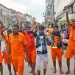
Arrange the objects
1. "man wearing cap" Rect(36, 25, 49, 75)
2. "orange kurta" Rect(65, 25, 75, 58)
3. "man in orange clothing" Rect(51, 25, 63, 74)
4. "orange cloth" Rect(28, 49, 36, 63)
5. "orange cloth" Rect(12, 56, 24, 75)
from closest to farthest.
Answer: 1. "orange cloth" Rect(12, 56, 24, 75)
2. "man wearing cap" Rect(36, 25, 49, 75)
3. "orange kurta" Rect(65, 25, 75, 58)
4. "orange cloth" Rect(28, 49, 36, 63)
5. "man in orange clothing" Rect(51, 25, 63, 74)

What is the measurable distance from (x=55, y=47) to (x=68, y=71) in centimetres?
98

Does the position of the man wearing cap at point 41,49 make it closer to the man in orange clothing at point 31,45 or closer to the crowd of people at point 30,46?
the crowd of people at point 30,46

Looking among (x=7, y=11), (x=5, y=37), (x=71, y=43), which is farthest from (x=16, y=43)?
(x=7, y=11)

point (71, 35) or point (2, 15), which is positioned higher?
point (2, 15)

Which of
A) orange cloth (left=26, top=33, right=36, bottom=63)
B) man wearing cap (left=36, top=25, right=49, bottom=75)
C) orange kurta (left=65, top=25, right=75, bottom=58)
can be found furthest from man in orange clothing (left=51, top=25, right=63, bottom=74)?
man wearing cap (left=36, top=25, right=49, bottom=75)

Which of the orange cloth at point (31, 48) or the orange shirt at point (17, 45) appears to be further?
the orange cloth at point (31, 48)

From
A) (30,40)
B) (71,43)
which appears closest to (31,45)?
(30,40)

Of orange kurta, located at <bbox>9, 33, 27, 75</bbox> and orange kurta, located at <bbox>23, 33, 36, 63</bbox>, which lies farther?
orange kurta, located at <bbox>23, 33, 36, 63</bbox>

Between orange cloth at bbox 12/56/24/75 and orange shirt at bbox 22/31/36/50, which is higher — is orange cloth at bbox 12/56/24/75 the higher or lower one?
the lower one

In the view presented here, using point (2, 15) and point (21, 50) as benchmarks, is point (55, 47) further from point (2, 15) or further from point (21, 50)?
point (2, 15)

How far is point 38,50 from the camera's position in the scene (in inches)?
333

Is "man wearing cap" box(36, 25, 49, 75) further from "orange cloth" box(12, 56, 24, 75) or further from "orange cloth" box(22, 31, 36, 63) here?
"orange cloth" box(12, 56, 24, 75)

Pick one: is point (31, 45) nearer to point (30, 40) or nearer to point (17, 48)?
point (30, 40)

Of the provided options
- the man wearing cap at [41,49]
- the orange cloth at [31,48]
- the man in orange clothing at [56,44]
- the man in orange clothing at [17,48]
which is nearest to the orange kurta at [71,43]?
the man in orange clothing at [56,44]
